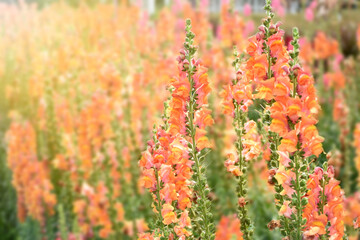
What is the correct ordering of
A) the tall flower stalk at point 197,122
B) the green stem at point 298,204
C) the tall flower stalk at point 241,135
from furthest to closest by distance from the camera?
the tall flower stalk at point 241,135 → the tall flower stalk at point 197,122 → the green stem at point 298,204

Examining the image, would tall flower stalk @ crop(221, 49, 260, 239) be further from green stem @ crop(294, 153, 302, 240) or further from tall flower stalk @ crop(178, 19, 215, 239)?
green stem @ crop(294, 153, 302, 240)

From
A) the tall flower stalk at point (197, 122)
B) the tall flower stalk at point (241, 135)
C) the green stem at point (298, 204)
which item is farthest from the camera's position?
the tall flower stalk at point (241, 135)

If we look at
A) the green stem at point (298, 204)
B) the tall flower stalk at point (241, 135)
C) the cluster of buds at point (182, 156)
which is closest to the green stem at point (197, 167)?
the cluster of buds at point (182, 156)

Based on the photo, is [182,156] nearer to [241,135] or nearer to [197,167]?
[197,167]

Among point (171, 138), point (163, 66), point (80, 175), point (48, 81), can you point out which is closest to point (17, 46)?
point (48, 81)

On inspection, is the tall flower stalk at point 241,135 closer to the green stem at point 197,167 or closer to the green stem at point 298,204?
the green stem at point 197,167

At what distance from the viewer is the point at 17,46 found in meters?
8.65

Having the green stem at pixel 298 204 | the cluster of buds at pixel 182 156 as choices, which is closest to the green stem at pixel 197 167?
the cluster of buds at pixel 182 156

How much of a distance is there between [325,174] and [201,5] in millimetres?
6509

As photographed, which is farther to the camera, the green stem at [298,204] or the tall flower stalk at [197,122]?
the tall flower stalk at [197,122]

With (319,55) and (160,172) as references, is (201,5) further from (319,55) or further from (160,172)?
(160,172)

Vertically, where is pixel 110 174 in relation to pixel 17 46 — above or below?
below

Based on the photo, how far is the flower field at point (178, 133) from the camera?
1488 millimetres

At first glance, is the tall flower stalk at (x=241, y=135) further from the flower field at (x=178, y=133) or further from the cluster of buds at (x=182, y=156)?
the cluster of buds at (x=182, y=156)
